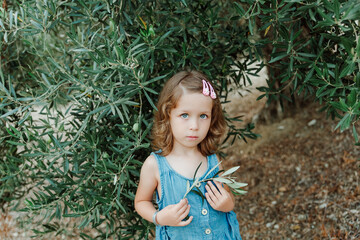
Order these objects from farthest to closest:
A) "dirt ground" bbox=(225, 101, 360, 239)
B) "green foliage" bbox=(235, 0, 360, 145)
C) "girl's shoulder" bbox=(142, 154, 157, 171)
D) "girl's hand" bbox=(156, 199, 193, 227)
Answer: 1. "dirt ground" bbox=(225, 101, 360, 239)
2. "girl's shoulder" bbox=(142, 154, 157, 171)
3. "girl's hand" bbox=(156, 199, 193, 227)
4. "green foliage" bbox=(235, 0, 360, 145)

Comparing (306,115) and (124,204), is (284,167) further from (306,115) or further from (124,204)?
(124,204)

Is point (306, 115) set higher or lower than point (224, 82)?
lower

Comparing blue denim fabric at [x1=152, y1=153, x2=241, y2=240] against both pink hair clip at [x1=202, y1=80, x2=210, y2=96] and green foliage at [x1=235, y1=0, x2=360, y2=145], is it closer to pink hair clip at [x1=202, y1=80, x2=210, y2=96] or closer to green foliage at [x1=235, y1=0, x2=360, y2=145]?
pink hair clip at [x1=202, y1=80, x2=210, y2=96]

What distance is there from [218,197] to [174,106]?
1.70ft

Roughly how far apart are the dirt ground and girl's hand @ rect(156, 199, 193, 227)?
74.6 inches

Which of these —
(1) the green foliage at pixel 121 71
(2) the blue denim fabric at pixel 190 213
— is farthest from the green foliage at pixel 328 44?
(2) the blue denim fabric at pixel 190 213

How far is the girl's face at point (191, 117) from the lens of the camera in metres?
1.87

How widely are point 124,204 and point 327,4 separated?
5.55 ft

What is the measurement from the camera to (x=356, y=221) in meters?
3.19

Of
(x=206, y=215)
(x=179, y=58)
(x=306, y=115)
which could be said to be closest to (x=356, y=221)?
(x=206, y=215)

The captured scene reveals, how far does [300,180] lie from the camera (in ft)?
13.9

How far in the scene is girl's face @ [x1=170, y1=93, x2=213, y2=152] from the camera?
1.87 meters

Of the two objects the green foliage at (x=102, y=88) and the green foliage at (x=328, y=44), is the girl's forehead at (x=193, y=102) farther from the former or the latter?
the green foliage at (x=328, y=44)

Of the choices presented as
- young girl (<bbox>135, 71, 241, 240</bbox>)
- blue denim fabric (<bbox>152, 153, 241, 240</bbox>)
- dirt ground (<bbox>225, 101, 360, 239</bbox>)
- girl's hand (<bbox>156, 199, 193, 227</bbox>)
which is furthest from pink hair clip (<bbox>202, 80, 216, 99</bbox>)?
dirt ground (<bbox>225, 101, 360, 239</bbox>)
